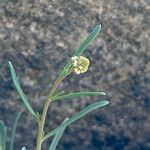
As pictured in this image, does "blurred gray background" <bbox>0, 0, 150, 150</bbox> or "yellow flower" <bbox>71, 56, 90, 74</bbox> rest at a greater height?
"yellow flower" <bbox>71, 56, 90, 74</bbox>

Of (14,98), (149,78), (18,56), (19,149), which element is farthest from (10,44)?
(149,78)

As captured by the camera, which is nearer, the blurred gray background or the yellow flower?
the yellow flower

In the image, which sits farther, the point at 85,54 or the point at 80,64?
the point at 85,54

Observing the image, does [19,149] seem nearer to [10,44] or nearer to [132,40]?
[10,44]

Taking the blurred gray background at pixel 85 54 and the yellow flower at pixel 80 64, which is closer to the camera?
the yellow flower at pixel 80 64

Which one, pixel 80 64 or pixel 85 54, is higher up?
pixel 80 64

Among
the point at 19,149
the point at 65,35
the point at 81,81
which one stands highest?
the point at 65,35

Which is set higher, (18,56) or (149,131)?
(18,56)

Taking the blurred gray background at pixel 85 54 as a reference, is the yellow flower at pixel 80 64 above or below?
above
